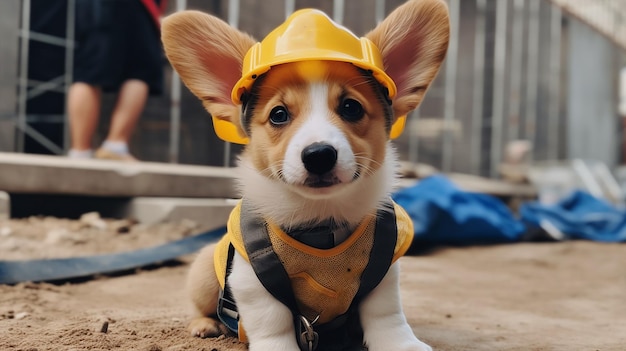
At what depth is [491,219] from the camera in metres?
4.63

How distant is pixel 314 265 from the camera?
1469 mm

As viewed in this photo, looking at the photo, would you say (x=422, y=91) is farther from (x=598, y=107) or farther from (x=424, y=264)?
(x=598, y=107)

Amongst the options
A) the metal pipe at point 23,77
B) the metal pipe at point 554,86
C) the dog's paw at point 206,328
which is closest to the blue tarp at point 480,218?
the dog's paw at point 206,328

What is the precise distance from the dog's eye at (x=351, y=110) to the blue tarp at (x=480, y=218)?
2.71m

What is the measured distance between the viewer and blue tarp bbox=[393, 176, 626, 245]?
14.1ft

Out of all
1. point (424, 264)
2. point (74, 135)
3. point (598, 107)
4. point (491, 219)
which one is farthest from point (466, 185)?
point (598, 107)

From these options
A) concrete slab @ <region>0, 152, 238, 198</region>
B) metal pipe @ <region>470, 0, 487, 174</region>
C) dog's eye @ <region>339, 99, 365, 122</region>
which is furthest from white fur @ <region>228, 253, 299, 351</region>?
metal pipe @ <region>470, 0, 487, 174</region>

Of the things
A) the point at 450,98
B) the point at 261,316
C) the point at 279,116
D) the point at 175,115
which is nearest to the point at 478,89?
the point at 450,98

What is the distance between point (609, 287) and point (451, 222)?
152 centimetres

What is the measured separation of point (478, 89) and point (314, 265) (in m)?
7.53

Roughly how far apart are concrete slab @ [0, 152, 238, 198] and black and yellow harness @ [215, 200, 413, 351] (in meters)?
1.65

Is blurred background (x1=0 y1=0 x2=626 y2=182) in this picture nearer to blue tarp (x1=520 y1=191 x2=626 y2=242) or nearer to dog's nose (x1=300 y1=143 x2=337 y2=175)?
blue tarp (x1=520 y1=191 x2=626 y2=242)

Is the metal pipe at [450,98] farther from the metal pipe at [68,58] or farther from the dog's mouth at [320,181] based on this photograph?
the dog's mouth at [320,181]

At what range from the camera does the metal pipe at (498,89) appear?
8.62m
